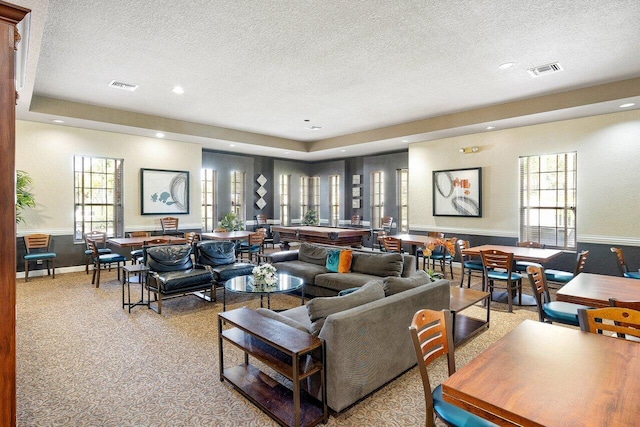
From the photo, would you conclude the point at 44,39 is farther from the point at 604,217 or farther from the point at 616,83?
the point at 604,217

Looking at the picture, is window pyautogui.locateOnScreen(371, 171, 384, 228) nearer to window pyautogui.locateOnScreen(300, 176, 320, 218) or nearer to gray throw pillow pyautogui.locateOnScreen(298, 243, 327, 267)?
window pyautogui.locateOnScreen(300, 176, 320, 218)

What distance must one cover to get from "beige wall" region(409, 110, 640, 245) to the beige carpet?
258cm

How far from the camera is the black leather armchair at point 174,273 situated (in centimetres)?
455

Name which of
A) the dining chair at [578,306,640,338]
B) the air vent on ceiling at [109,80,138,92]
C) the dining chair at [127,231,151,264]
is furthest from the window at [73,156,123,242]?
the dining chair at [578,306,640,338]

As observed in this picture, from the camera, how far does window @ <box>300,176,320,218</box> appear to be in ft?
39.8

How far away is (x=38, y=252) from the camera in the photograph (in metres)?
6.66

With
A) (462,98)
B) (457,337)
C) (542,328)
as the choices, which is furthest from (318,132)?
(542,328)

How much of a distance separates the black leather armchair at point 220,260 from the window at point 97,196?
11.6ft

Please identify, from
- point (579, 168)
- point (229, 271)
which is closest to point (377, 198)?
point (579, 168)

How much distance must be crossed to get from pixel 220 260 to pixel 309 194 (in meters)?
7.11

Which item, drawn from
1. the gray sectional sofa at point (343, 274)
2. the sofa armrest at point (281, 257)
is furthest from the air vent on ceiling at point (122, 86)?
the gray sectional sofa at point (343, 274)

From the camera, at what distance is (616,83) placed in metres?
5.03

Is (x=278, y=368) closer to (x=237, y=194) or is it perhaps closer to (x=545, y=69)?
(x=545, y=69)

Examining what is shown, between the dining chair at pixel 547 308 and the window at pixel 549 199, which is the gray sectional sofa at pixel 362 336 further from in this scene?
the window at pixel 549 199
